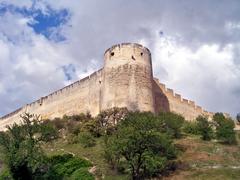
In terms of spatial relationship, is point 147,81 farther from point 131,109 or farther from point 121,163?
point 121,163

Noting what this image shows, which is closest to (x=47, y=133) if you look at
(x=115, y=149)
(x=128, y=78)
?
(x=128, y=78)

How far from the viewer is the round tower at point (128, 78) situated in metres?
40.4

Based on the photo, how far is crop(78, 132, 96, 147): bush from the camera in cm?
3703

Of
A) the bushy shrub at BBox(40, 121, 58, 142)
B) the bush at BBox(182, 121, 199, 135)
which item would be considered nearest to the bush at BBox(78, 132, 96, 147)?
the bushy shrub at BBox(40, 121, 58, 142)

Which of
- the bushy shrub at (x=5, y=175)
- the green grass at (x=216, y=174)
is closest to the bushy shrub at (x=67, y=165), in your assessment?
the bushy shrub at (x=5, y=175)

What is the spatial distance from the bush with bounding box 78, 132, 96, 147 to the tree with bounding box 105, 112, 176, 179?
659 cm

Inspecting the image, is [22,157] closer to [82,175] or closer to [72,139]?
[82,175]

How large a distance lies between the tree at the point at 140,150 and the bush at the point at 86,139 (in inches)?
259

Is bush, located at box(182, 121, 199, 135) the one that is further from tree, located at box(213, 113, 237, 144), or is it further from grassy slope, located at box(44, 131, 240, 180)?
tree, located at box(213, 113, 237, 144)

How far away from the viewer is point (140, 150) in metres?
28.6

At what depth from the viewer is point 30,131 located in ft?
108

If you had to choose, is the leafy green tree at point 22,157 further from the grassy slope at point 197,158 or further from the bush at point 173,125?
the bush at point 173,125

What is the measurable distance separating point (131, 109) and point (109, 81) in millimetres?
3902

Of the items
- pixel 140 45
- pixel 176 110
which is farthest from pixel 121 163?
pixel 176 110
